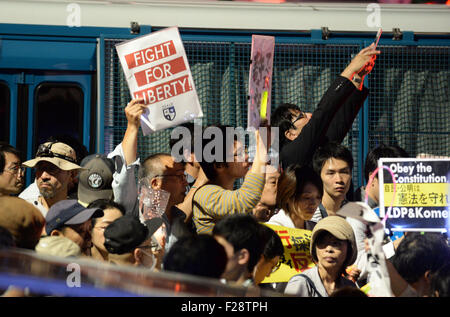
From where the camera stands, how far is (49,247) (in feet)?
12.1

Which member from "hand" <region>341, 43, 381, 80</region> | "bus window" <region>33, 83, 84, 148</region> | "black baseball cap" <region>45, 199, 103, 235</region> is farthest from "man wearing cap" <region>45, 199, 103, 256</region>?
"hand" <region>341, 43, 381, 80</region>

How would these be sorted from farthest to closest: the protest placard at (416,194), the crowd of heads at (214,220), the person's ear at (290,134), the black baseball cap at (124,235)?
the person's ear at (290,134), the protest placard at (416,194), the black baseball cap at (124,235), the crowd of heads at (214,220)

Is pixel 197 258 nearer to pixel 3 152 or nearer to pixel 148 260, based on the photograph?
pixel 148 260

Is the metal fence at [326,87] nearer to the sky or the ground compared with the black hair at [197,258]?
nearer to the sky

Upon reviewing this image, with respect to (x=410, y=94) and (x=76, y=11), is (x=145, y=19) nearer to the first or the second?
(x=76, y=11)

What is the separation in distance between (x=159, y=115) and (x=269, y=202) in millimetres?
1019

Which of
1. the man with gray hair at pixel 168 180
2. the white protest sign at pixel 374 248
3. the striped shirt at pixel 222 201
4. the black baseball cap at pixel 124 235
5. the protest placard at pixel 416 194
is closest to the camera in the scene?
the white protest sign at pixel 374 248

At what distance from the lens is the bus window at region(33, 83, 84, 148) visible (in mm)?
6359

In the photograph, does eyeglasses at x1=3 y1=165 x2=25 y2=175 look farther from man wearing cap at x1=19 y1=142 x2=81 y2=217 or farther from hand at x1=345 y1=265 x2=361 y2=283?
hand at x1=345 y1=265 x2=361 y2=283

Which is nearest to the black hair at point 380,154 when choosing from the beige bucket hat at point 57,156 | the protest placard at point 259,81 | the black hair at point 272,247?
the protest placard at point 259,81

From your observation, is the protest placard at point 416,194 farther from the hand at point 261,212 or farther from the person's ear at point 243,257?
the person's ear at point 243,257

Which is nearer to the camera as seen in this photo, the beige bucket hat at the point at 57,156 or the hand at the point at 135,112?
the hand at the point at 135,112

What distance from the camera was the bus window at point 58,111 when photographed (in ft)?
20.9

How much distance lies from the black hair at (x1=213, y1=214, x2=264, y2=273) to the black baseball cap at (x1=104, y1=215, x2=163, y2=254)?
57cm
